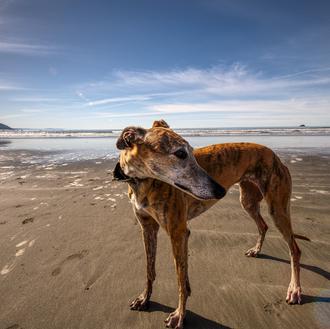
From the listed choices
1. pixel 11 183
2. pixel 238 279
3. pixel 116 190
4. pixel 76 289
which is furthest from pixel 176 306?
pixel 11 183

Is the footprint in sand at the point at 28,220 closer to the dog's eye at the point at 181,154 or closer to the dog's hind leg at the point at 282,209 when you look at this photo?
the dog's eye at the point at 181,154

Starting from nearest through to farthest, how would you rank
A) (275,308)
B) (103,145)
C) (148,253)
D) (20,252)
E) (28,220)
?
(275,308)
(148,253)
(20,252)
(28,220)
(103,145)

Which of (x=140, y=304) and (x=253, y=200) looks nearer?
(x=140, y=304)

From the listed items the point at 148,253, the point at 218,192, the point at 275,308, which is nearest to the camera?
the point at 218,192

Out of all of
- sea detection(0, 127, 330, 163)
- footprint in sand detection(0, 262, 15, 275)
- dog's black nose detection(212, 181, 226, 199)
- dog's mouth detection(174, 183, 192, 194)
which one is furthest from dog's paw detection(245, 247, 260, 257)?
sea detection(0, 127, 330, 163)

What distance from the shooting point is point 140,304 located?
114 inches

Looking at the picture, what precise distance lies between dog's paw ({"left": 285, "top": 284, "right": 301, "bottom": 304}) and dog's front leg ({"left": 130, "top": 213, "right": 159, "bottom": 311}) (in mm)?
1452

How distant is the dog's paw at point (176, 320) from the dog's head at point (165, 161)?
3.79ft

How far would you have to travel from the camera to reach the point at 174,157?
254 cm

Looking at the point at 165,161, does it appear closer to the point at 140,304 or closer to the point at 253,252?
the point at 140,304

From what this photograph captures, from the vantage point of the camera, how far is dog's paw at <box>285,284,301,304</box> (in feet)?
9.49

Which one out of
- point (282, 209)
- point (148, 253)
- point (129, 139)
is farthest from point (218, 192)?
point (282, 209)

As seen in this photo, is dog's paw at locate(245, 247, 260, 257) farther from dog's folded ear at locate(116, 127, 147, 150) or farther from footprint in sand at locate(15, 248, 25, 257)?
footprint in sand at locate(15, 248, 25, 257)

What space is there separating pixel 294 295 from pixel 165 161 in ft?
6.56
